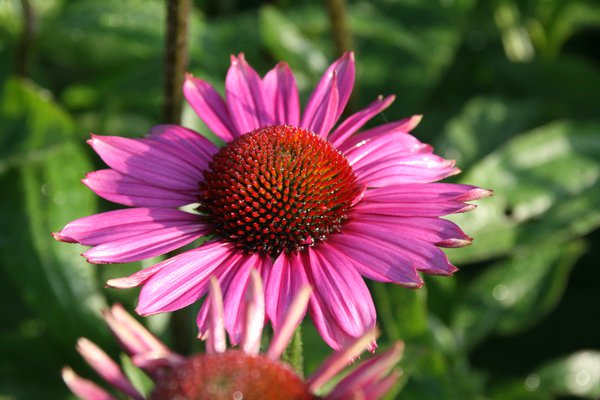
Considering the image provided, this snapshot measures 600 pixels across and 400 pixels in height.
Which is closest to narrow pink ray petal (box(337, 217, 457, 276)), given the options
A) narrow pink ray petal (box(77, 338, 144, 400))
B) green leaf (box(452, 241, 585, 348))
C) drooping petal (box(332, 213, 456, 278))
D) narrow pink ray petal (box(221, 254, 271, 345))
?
drooping petal (box(332, 213, 456, 278))

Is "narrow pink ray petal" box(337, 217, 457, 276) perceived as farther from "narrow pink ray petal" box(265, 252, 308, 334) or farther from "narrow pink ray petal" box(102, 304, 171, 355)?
"narrow pink ray petal" box(102, 304, 171, 355)

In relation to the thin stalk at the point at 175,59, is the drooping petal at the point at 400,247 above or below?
below

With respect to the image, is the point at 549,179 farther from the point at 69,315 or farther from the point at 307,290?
the point at 307,290

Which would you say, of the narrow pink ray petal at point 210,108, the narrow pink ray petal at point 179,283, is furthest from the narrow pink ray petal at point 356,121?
the narrow pink ray petal at point 179,283

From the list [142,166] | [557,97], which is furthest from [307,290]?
[557,97]

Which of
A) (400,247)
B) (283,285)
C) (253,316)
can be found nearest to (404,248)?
(400,247)

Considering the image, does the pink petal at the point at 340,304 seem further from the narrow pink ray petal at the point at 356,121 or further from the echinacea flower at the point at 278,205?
the narrow pink ray petal at the point at 356,121
